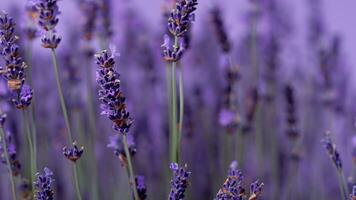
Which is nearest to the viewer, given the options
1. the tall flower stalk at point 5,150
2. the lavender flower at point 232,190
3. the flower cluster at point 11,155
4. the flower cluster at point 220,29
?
the lavender flower at point 232,190

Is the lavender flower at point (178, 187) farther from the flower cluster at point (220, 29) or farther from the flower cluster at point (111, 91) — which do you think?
the flower cluster at point (220, 29)

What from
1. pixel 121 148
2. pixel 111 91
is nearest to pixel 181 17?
pixel 111 91

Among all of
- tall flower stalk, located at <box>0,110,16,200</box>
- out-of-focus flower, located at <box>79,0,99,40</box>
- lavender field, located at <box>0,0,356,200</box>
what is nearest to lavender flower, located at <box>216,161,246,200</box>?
lavender field, located at <box>0,0,356,200</box>

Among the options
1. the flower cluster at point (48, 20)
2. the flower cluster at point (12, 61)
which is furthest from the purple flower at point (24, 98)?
the flower cluster at point (48, 20)

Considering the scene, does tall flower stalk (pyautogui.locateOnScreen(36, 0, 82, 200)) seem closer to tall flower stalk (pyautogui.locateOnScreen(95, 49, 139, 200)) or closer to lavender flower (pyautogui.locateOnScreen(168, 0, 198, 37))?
tall flower stalk (pyautogui.locateOnScreen(95, 49, 139, 200))

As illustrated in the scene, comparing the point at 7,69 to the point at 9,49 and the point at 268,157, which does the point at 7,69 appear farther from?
the point at 268,157

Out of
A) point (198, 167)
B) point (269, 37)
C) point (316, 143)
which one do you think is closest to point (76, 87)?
point (198, 167)

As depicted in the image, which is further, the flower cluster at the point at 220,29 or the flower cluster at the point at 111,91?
the flower cluster at the point at 220,29

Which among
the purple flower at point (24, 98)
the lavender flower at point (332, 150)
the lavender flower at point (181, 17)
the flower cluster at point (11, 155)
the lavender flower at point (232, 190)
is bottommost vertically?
the lavender flower at point (232, 190)
